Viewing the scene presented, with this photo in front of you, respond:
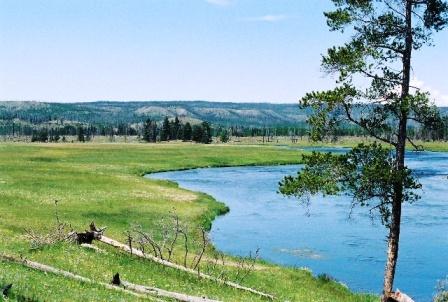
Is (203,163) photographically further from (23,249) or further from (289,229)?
(23,249)

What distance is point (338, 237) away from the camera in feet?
149

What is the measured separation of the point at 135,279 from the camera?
2134cm

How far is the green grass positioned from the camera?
17859 mm

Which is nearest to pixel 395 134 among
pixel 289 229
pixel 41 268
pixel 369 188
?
pixel 369 188

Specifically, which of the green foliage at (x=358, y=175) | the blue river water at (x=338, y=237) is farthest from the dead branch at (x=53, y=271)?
the blue river water at (x=338, y=237)

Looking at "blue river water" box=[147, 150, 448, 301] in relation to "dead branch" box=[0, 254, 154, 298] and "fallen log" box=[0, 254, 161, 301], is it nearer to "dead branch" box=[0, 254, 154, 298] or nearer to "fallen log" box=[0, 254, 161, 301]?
"fallen log" box=[0, 254, 161, 301]

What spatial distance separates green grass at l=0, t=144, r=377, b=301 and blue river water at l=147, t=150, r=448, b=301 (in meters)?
3.28

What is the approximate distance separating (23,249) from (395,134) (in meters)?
17.2

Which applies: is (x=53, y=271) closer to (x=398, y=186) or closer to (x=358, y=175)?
(x=358, y=175)

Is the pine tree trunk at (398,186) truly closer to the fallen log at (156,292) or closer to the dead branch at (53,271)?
the fallen log at (156,292)

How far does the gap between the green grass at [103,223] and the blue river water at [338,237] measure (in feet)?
10.8

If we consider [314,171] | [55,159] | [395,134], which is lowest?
[55,159]

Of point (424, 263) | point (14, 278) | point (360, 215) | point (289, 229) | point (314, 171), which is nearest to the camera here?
point (14, 278)

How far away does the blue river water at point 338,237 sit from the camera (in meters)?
35.0
